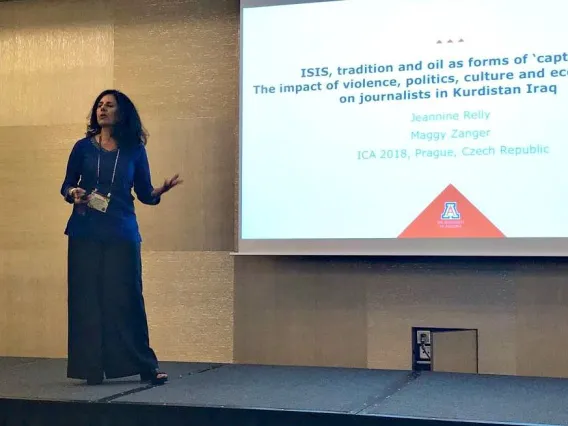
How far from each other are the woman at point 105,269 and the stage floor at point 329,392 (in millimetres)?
123

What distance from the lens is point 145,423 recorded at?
9.50 feet

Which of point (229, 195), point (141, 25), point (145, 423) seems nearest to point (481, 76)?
point (229, 195)

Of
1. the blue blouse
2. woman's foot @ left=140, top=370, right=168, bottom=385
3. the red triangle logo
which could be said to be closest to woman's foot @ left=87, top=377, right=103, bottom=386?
woman's foot @ left=140, top=370, right=168, bottom=385

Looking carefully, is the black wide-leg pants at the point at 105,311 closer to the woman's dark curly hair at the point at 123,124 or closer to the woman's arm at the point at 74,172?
the woman's arm at the point at 74,172

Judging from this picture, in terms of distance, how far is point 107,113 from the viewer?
132 inches

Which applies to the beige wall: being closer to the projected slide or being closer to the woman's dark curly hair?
the projected slide

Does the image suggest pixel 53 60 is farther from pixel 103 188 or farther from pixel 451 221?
pixel 451 221

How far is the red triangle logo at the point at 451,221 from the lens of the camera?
148 inches

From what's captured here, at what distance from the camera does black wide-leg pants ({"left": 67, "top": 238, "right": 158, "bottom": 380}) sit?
10.7 feet

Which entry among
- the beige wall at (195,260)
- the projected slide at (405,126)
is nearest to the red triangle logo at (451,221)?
the projected slide at (405,126)

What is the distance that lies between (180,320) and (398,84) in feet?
5.47

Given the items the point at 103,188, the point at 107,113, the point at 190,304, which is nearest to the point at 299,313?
the point at 190,304

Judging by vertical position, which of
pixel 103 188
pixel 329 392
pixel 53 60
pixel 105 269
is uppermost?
pixel 53 60

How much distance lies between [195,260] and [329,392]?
1.32 metres
